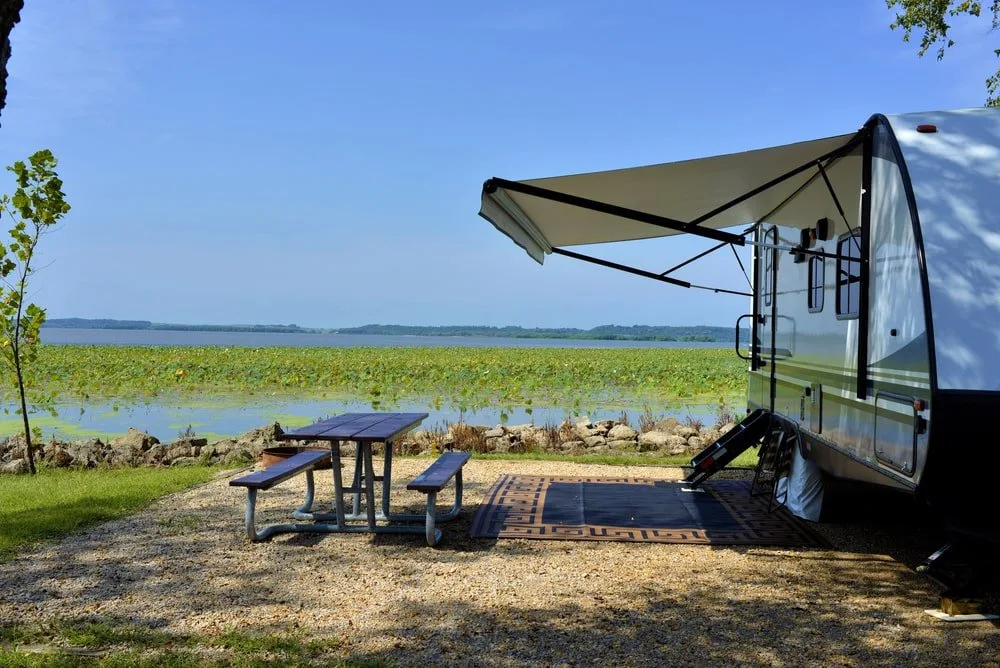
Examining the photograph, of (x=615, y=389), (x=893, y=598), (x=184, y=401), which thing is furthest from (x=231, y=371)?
(x=893, y=598)

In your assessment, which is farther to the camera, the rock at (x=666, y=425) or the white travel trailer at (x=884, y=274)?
the rock at (x=666, y=425)

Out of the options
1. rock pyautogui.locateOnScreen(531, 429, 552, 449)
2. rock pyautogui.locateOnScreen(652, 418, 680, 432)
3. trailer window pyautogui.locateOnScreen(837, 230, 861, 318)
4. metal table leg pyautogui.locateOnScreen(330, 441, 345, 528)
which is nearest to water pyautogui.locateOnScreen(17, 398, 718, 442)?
rock pyautogui.locateOnScreen(652, 418, 680, 432)

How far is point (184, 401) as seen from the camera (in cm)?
1714

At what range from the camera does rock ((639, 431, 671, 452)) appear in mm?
10461

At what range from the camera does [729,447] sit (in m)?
7.19

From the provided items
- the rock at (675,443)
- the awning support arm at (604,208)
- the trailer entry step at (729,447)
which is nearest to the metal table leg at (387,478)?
the awning support arm at (604,208)

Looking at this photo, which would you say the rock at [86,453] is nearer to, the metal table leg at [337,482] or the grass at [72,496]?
the grass at [72,496]

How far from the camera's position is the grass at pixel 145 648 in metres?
3.54

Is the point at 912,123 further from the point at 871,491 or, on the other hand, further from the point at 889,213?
the point at 871,491

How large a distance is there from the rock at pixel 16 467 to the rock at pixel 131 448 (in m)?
0.87

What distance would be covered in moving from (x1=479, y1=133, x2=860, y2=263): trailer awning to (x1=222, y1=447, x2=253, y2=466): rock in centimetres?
440

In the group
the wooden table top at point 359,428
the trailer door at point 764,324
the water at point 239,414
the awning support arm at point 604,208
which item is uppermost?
the awning support arm at point 604,208

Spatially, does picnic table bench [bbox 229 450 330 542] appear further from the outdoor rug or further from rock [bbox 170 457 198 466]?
rock [bbox 170 457 198 466]

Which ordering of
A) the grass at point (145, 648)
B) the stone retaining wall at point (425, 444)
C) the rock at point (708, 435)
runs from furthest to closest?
the rock at point (708, 435) < the stone retaining wall at point (425, 444) < the grass at point (145, 648)
